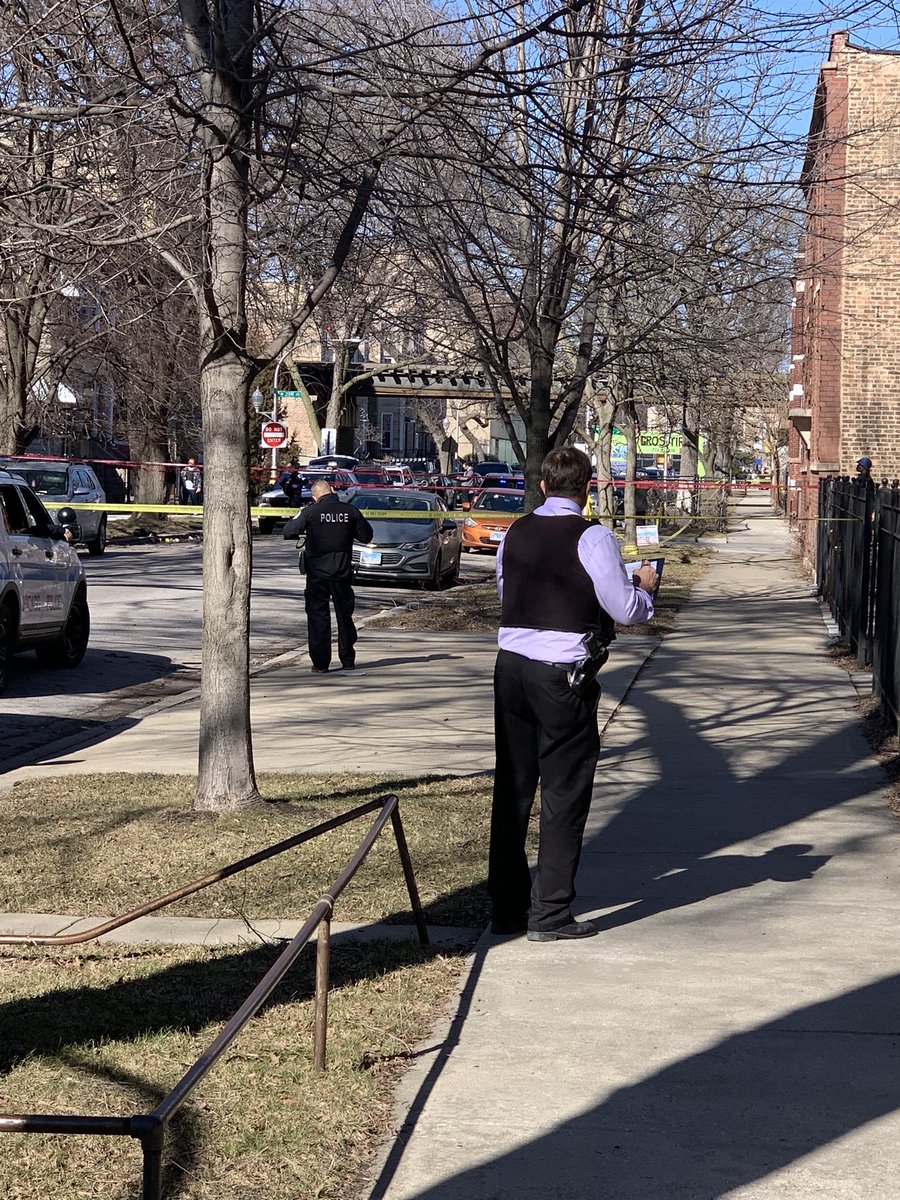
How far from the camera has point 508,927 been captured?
6.39m

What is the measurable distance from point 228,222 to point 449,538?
19.6 meters

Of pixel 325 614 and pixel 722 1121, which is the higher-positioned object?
pixel 325 614

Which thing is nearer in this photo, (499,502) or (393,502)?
(393,502)

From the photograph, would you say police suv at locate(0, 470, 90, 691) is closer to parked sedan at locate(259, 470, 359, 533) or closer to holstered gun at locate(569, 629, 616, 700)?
holstered gun at locate(569, 629, 616, 700)

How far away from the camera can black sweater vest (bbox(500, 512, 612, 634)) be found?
19.8 feet

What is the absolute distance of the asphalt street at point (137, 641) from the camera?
13.2 meters

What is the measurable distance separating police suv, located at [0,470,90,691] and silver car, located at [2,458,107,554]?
566 inches

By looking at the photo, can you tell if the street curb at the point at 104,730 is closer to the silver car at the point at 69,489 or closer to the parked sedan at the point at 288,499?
the silver car at the point at 69,489

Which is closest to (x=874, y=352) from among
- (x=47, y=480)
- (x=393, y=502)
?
(x=393, y=502)

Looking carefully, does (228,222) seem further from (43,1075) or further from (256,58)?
(43,1075)

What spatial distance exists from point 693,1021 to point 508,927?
1.23 metres

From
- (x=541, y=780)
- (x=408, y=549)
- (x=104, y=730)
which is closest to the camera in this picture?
(x=541, y=780)

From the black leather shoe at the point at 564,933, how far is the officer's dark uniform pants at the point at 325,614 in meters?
8.79

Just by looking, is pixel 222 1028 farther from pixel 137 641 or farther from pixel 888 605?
→ pixel 137 641
